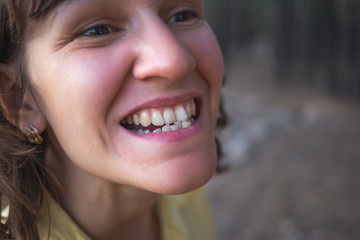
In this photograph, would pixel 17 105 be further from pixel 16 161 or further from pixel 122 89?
pixel 122 89

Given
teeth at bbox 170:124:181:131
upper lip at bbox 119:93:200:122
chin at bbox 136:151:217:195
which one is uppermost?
upper lip at bbox 119:93:200:122

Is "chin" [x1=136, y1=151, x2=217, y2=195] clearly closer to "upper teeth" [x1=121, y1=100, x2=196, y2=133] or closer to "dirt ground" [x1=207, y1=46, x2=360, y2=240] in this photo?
"upper teeth" [x1=121, y1=100, x2=196, y2=133]

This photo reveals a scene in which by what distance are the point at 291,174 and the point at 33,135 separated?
8.89 feet

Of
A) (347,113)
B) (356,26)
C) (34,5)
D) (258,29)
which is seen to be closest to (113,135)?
(34,5)

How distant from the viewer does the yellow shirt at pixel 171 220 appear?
112 cm

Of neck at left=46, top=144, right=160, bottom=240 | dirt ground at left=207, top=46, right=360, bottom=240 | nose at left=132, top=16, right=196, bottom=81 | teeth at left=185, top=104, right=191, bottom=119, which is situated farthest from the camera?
dirt ground at left=207, top=46, right=360, bottom=240

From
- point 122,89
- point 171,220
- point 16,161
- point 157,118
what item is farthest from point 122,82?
point 171,220

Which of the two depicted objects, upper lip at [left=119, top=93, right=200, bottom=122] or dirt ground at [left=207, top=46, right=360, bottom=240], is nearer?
upper lip at [left=119, top=93, right=200, bottom=122]

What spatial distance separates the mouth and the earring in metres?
0.25

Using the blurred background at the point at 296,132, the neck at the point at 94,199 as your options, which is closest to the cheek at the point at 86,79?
the neck at the point at 94,199

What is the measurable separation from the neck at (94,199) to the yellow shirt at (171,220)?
2.1 inches

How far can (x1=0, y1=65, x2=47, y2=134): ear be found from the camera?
107cm

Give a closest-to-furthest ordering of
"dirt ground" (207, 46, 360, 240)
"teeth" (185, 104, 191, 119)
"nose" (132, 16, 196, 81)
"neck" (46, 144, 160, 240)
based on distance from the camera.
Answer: "nose" (132, 16, 196, 81)
"teeth" (185, 104, 191, 119)
"neck" (46, 144, 160, 240)
"dirt ground" (207, 46, 360, 240)

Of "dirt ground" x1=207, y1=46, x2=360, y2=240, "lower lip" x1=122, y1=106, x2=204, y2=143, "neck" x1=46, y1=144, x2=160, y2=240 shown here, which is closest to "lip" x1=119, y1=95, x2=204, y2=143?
"lower lip" x1=122, y1=106, x2=204, y2=143
